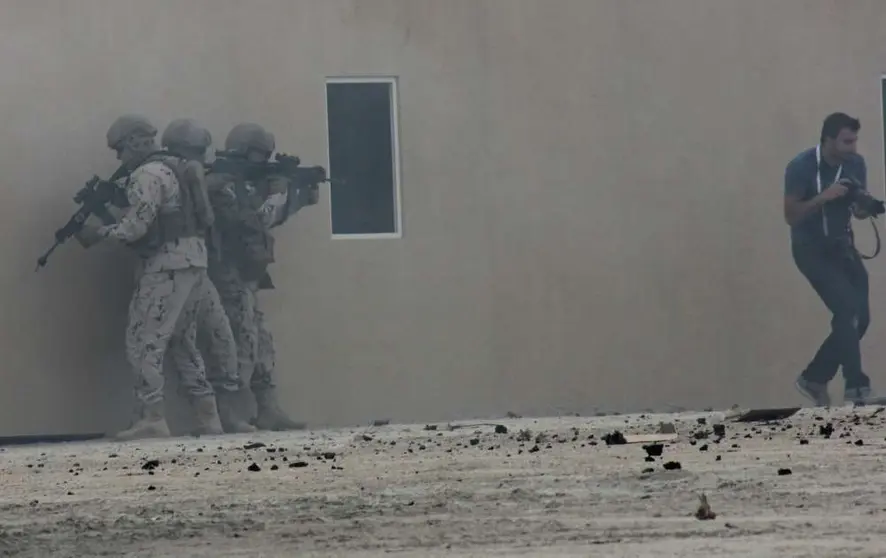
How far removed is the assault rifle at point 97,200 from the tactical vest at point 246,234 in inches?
26.2

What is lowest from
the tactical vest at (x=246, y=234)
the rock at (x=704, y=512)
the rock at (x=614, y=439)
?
the rock at (x=614, y=439)

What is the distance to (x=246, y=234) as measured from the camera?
478 inches

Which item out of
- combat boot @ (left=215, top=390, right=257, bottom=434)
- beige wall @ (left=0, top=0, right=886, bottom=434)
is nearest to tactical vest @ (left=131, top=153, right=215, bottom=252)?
beige wall @ (left=0, top=0, right=886, bottom=434)

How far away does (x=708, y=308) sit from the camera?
13.9 meters

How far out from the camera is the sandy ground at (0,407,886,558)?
541 cm

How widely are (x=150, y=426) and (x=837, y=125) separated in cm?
507

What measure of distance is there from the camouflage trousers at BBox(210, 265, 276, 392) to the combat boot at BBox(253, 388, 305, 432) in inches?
3.3

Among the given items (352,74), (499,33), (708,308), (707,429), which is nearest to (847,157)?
(708,308)

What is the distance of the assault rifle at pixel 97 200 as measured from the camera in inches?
468

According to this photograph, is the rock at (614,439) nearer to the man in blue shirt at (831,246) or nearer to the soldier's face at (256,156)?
the soldier's face at (256,156)

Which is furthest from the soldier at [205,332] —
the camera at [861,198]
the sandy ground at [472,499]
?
the camera at [861,198]

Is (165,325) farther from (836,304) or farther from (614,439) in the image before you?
(836,304)

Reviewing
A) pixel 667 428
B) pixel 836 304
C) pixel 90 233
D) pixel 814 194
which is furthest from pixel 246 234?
pixel 836 304

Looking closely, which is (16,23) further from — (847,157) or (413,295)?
(847,157)
